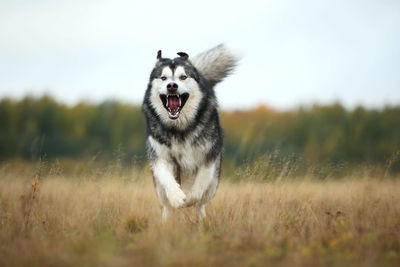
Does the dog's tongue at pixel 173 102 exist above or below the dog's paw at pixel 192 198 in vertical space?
above

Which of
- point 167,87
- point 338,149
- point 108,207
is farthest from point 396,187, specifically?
point 338,149

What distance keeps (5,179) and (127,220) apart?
350cm

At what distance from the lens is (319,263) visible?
2.65 meters

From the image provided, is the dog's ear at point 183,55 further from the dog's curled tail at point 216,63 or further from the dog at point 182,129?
the dog's curled tail at point 216,63

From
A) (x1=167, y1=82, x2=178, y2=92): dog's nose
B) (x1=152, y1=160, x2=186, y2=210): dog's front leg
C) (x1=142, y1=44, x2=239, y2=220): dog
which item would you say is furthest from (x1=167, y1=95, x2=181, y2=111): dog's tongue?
(x1=152, y1=160, x2=186, y2=210): dog's front leg

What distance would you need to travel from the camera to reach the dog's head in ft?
15.6

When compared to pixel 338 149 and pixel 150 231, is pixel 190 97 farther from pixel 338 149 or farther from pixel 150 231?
pixel 338 149

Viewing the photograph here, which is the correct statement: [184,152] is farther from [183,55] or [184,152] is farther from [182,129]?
[183,55]

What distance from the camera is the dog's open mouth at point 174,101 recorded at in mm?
4738

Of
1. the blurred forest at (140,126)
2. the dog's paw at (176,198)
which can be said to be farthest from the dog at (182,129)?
the blurred forest at (140,126)

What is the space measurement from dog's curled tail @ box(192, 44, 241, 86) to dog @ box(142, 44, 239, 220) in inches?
27.3

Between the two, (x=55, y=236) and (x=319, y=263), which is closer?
(x=319, y=263)

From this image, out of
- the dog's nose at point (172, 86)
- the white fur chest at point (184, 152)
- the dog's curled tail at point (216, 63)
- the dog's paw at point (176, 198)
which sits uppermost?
the dog's curled tail at point (216, 63)

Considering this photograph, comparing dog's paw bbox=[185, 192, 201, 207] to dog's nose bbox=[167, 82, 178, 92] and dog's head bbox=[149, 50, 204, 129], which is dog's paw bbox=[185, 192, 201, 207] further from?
dog's nose bbox=[167, 82, 178, 92]
